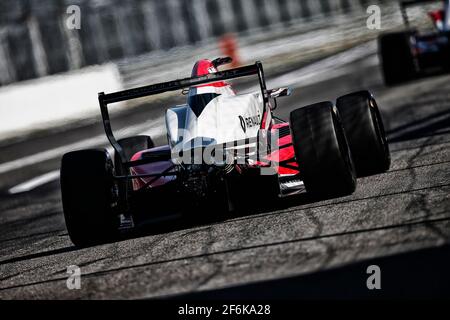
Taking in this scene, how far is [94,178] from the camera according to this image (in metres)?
7.02

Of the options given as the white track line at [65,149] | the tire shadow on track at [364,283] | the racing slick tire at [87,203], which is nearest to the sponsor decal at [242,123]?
the racing slick tire at [87,203]

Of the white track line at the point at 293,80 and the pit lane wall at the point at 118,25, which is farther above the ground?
the pit lane wall at the point at 118,25

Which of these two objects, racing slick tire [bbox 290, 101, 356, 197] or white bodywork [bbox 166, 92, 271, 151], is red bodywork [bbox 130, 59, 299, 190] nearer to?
white bodywork [bbox 166, 92, 271, 151]

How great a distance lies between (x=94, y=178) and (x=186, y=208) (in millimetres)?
776

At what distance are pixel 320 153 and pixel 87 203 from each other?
6.07ft

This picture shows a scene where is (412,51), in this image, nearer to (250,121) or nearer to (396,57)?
(396,57)

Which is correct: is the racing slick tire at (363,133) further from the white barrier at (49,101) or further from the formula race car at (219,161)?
the white barrier at (49,101)

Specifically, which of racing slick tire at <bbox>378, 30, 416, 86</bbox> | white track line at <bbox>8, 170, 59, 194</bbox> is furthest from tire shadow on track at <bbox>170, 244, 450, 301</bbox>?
racing slick tire at <bbox>378, 30, 416, 86</bbox>

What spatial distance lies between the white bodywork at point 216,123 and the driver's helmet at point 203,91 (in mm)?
46

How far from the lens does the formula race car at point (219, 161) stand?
→ 273 inches

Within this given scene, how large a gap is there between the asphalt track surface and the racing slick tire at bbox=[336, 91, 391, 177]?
0.50 feet

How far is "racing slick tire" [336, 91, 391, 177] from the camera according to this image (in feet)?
25.5
